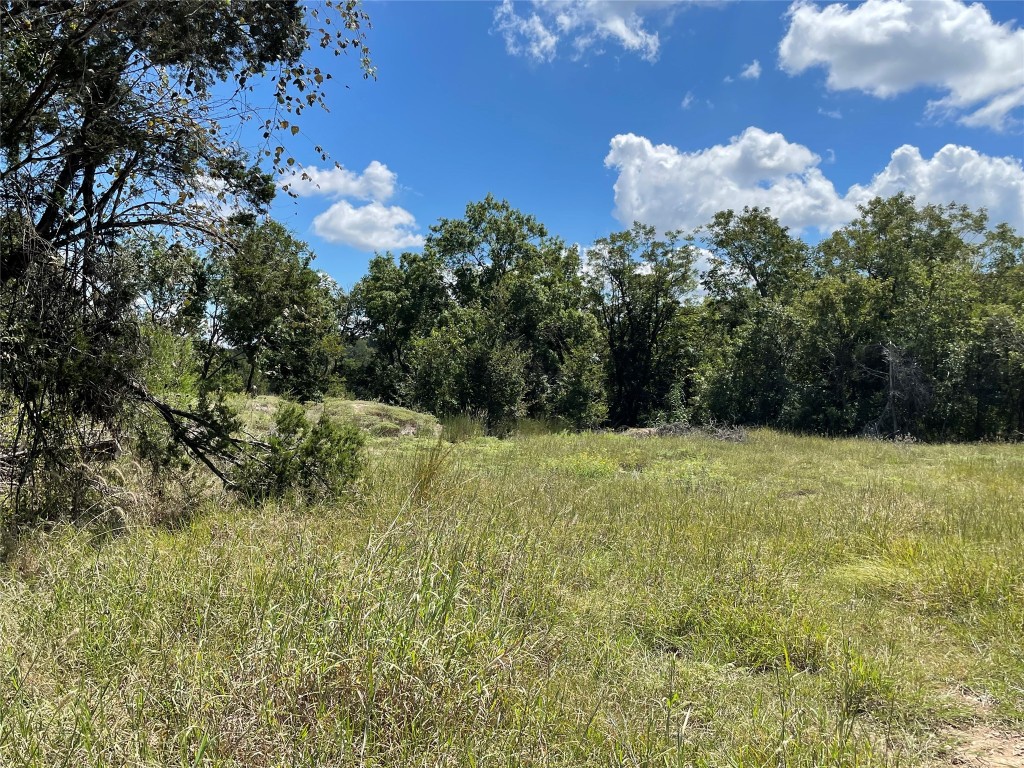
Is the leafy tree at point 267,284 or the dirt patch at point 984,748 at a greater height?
the leafy tree at point 267,284

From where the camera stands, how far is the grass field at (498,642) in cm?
207

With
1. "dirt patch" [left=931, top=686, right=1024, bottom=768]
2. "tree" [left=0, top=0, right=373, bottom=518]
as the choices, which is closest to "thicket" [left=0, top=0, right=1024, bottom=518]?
"tree" [left=0, top=0, right=373, bottom=518]

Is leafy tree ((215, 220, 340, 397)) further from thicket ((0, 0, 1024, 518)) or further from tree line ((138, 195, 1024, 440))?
tree line ((138, 195, 1024, 440))

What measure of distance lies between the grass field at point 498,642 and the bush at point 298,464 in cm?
29

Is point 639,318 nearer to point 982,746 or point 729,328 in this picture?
point 729,328

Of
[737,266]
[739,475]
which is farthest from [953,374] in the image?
[739,475]

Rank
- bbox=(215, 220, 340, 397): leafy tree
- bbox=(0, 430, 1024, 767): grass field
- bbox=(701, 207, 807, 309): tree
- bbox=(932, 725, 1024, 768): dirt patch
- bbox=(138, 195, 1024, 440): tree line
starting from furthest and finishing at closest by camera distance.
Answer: bbox=(701, 207, 807, 309): tree
bbox=(138, 195, 1024, 440): tree line
bbox=(215, 220, 340, 397): leafy tree
bbox=(932, 725, 1024, 768): dirt patch
bbox=(0, 430, 1024, 767): grass field

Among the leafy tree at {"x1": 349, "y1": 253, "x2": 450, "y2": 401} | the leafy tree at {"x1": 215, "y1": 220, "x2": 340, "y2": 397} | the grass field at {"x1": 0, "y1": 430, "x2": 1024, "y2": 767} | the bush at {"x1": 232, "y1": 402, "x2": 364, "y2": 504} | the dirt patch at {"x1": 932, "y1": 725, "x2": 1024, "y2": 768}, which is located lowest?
the dirt patch at {"x1": 932, "y1": 725, "x2": 1024, "y2": 768}

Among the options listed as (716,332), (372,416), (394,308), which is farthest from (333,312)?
(716,332)

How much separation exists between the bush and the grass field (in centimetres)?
29

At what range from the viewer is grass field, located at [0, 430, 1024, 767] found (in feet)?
6.78

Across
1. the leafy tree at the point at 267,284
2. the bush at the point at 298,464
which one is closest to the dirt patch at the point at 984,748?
the bush at the point at 298,464

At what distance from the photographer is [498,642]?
Answer: 264cm

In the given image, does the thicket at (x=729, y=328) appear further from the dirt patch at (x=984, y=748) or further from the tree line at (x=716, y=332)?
the dirt patch at (x=984, y=748)
